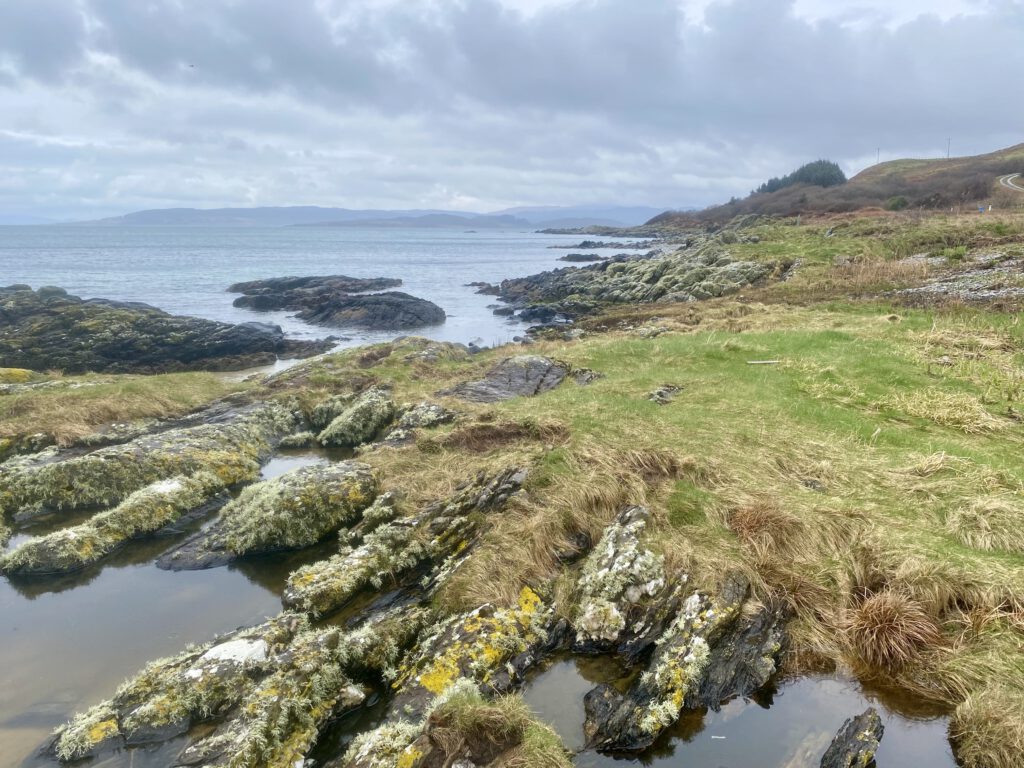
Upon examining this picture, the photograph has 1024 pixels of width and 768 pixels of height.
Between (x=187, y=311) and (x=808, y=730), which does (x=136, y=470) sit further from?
(x=187, y=311)

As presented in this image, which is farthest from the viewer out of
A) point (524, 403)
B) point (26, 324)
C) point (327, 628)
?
point (26, 324)

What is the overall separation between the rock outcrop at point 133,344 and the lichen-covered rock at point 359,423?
20.8m

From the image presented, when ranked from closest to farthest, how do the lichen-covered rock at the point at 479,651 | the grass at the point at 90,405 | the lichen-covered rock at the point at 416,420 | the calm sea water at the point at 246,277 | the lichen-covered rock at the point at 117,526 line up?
the lichen-covered rock at the point at 479,651 < the lichen-covered rock at the point at 117,526 < the lichen-covered rock at the point at 416,420 < the grass at the point at 90,405 < the calm sea water at the point at 246,277

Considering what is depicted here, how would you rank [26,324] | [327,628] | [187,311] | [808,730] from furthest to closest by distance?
[187,311] < [26,324] < [327,628] < [808,730]

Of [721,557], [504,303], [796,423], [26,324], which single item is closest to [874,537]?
[721,557]

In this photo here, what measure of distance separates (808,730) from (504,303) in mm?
60061

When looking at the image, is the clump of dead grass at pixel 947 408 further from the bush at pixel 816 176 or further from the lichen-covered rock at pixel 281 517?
the bush at pixel 816 176

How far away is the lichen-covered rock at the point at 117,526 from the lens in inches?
434

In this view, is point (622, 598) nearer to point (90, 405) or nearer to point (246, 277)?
point (90, 405)

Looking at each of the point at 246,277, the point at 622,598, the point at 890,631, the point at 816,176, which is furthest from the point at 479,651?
the point at 816,176

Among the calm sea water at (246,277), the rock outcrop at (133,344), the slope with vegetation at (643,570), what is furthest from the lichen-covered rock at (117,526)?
the calm sea water at (246,277)

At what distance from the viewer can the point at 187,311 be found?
2409 inches

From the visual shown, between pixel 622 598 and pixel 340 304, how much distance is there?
185ft

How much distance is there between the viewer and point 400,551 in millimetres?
10594
